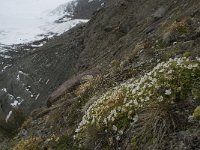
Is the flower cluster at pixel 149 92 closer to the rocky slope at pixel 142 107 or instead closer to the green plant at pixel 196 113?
the rocky slope at pixel 142 107

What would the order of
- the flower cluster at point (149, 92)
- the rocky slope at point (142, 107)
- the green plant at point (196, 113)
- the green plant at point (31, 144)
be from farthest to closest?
the green plant at point (31, 144), the flower cluster at point (149, 92), the rocky slope at point (142, 107), the green plant at point (196, 113)

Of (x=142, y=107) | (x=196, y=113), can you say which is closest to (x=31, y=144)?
(x=142, y=107)

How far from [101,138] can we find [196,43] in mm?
3838

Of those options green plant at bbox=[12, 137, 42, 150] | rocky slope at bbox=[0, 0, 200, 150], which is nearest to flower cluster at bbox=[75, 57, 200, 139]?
rocky slope at bbox=[0, 0, 200, 150]

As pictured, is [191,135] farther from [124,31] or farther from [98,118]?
[124,31]

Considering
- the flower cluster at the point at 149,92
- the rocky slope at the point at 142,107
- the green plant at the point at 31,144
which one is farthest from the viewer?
the green plant at the point at 31,144

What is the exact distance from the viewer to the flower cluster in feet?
30.3

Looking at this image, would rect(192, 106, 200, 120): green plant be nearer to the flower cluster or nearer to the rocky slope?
the rocky slope

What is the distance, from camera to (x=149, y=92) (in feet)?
31.4

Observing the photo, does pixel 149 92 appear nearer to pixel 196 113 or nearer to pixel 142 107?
pixel 142 107

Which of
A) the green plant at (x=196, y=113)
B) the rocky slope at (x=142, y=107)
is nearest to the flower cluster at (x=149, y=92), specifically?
the rocky slope at (x=142, y=107)

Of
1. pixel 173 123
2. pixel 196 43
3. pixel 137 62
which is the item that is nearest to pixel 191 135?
pixel 173 123

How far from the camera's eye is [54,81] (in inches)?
4166

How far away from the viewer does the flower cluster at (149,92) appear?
9.24 metres
